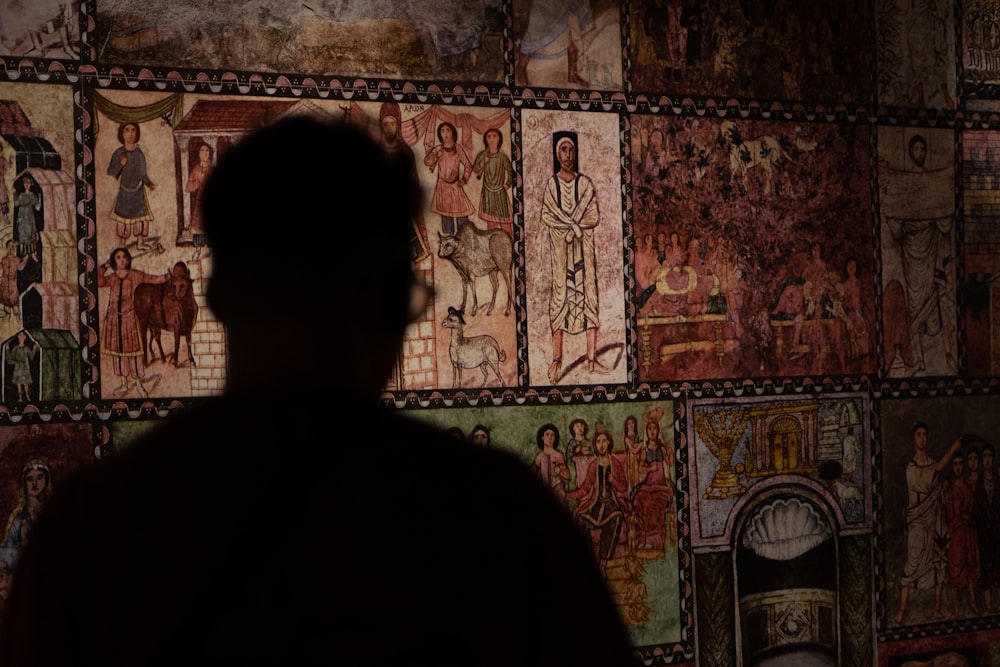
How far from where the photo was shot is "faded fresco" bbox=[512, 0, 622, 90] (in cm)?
650

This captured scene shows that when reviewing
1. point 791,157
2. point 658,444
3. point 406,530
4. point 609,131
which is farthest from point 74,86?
point 406,530

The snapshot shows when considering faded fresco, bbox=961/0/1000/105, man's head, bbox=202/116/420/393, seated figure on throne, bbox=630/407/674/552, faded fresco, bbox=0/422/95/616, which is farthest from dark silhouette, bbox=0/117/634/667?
faded fresco, bbox=961/0/1000/105

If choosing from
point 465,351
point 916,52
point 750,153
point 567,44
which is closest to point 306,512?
point 465,351

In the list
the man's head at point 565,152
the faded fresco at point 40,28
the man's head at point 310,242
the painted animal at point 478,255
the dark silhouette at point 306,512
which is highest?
the faded fresco at point 40,28

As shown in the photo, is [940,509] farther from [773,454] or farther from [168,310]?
[168,310]

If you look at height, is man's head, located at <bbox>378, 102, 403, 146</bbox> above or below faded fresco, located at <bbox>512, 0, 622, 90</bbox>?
below

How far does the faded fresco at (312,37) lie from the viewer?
18.9ft

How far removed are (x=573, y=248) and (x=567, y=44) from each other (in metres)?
1.32

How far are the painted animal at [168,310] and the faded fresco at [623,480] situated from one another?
183cm

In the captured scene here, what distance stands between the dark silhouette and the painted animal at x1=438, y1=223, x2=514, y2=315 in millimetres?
4729

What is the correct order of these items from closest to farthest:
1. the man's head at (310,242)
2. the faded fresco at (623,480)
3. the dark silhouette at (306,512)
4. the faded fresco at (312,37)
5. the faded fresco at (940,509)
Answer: the dark silhouette at (306,512) → the man's head at (310,242) → the faded fresco at (312,37) → the faded fresco at (623,480) → the faded fresco at (940,509)

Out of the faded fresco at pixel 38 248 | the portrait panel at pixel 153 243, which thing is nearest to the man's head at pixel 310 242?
the portrait panel at pixel 153 243

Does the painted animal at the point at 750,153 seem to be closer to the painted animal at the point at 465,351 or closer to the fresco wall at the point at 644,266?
the fresco wall at the point at 644,266

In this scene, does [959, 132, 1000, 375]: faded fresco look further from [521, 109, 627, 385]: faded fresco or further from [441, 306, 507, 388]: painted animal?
[441, 306, 507, 388]: painted animal
